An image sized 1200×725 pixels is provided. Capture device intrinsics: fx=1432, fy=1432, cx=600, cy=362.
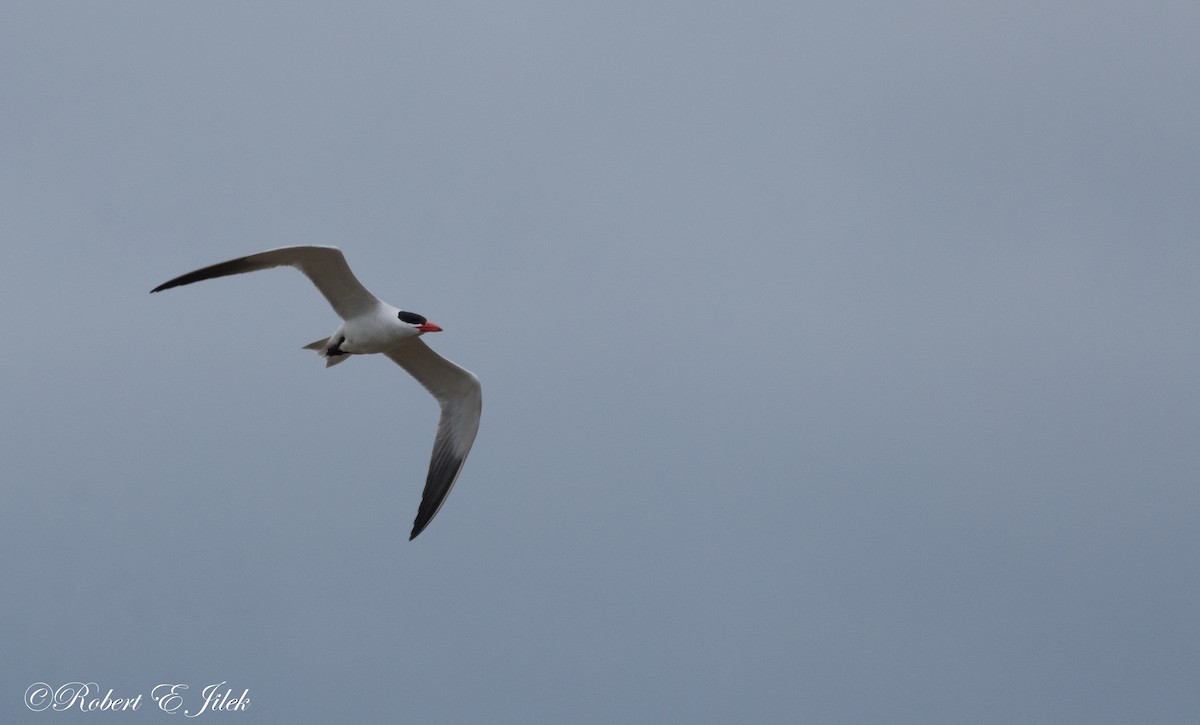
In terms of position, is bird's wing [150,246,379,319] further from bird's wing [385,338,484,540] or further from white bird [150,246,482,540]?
bird's wing [385,338,484,540]

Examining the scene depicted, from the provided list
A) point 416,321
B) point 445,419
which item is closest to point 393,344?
point 416,321

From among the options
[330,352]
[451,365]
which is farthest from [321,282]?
[451,365]

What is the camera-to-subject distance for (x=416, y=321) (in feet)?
61.9

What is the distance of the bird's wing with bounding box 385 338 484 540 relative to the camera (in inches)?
810

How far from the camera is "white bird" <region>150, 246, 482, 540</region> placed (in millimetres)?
18094

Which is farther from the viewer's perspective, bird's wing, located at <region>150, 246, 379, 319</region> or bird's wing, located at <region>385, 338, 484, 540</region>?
bird's wing, located at <region>385, 338, 484, 540</region>

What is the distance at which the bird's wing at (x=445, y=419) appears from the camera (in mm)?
20562

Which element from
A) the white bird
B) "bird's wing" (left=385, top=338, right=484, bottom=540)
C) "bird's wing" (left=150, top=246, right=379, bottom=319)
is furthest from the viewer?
"bird's wing" (left=385, top=338, right=484, bottom=540)

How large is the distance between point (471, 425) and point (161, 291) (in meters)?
5.15

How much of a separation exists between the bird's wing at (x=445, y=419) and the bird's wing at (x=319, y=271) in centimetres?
166

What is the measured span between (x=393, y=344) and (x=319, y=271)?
147 centimetres

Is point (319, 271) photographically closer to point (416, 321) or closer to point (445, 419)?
point (416, 321)

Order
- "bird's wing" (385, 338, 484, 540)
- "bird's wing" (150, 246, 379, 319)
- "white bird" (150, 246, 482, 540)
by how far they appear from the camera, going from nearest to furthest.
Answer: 1. "bird's wing" (150, 246, 379, 319)
2. "white bird" (150, 246, 482, 540)
3. "bird's wing" (385, 338, 484, 540)

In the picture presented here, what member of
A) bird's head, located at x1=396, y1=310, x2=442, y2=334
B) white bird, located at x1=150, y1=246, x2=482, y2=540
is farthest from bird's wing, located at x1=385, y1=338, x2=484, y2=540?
bird's head, located at x1=396, y1=310, x2=442, y2=334
